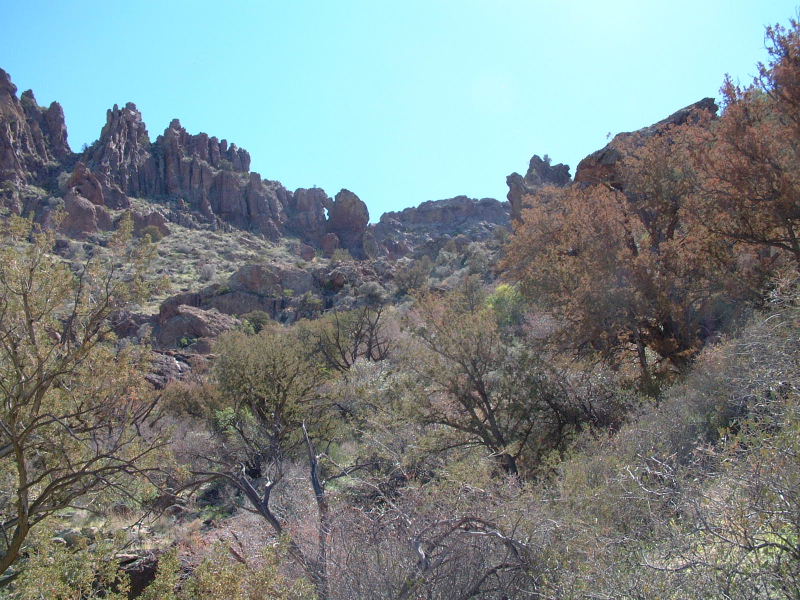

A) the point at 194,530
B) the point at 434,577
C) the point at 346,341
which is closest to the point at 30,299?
the point at 434,577

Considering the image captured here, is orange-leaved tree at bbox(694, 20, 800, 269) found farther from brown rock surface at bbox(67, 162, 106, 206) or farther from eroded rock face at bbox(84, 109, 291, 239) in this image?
eroded rock face at bbox(84, 109, 291, 239)

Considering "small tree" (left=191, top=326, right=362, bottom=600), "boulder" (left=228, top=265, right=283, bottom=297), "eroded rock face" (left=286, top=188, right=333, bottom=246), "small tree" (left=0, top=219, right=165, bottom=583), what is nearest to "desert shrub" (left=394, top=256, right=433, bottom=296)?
"boulder" (left=228, top=265, right=283, bottom=297)

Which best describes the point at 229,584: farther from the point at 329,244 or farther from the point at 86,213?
the point at 329,244

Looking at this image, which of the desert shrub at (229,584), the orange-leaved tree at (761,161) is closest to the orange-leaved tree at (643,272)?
the orange-leaved tree at (761,161)

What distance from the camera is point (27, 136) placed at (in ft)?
237

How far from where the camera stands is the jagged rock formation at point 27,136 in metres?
67.5

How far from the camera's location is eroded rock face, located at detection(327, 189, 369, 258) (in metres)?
87.6

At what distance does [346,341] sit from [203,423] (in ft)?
29.6

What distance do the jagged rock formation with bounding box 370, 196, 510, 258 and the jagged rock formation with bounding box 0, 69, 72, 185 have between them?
150 feet

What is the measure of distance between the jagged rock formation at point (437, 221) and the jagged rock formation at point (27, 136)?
150 feet

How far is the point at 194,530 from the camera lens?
1313cm

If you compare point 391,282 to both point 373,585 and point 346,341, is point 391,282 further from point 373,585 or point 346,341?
point 373,585

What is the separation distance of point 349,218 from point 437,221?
17.7 metres

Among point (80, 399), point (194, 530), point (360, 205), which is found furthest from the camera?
point (360, 205)
